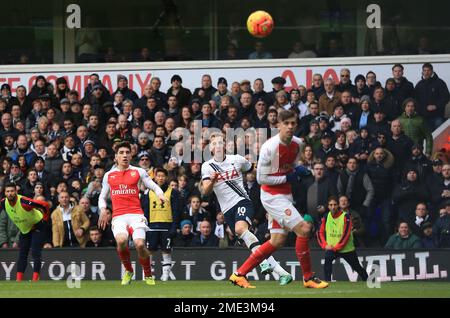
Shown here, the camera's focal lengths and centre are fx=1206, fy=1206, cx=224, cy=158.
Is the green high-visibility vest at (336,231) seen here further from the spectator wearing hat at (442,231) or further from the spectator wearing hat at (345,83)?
the spectator wearing hat at (345,83)

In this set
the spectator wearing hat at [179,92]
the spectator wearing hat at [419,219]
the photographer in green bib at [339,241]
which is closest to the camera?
the photographer in green bib at [339,241]

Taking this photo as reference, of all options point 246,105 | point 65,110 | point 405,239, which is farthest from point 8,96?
point 405,239

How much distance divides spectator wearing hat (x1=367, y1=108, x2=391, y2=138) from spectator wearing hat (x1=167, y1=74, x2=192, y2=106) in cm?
366

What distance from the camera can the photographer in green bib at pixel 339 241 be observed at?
1883cm

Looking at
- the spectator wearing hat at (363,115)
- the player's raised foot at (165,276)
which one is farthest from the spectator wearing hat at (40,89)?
the spectator wearing hat at (363,115)

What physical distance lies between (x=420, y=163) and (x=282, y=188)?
237 inches

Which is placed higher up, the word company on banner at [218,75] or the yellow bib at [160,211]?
the word company on banner at [218,75]

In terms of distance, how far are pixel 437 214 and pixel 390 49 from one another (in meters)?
4.32

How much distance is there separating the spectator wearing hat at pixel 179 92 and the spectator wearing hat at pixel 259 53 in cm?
178

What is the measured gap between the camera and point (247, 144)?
20578 millimetres

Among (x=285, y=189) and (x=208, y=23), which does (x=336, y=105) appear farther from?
(x=285, y=189)

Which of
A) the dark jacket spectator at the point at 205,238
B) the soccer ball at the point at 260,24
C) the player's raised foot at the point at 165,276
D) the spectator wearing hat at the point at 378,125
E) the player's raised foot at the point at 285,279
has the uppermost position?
the soccer ball at the point at 260,24

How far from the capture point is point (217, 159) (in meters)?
16.9

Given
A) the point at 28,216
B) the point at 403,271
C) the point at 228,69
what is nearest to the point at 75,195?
the point at 28,216
